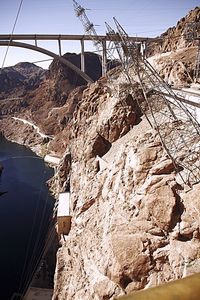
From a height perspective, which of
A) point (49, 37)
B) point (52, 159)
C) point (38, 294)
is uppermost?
point (49, 37)

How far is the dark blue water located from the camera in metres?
20.2

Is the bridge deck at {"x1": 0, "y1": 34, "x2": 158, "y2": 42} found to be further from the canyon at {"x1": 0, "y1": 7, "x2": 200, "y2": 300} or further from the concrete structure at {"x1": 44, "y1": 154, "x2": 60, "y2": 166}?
the concrete structure at {"x1": 44, "y1": 154, "x2": 60, "y2": 166}

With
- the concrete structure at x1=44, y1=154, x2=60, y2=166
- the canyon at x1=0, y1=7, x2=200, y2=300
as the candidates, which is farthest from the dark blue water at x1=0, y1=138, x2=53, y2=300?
the canyon at x1=0, y1=7, x2=200, y2=300

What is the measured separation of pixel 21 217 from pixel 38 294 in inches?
488

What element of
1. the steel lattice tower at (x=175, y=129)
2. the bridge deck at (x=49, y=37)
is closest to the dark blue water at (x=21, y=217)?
the steel lattice tower at (x=175, y=129)

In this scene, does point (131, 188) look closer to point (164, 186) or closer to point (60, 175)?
point (164, 186)

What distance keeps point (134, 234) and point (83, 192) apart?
8653 millimetres

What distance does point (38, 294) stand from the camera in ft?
55.7

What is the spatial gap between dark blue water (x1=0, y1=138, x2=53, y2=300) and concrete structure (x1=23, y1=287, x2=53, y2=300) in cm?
173

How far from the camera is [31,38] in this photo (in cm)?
3123

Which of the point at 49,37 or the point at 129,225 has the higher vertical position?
the point at 49,37

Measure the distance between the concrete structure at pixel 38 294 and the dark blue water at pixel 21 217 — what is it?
1.73m

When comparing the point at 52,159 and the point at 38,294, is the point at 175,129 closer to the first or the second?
the point at 38,294

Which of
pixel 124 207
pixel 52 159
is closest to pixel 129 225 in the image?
pixel 124 207
